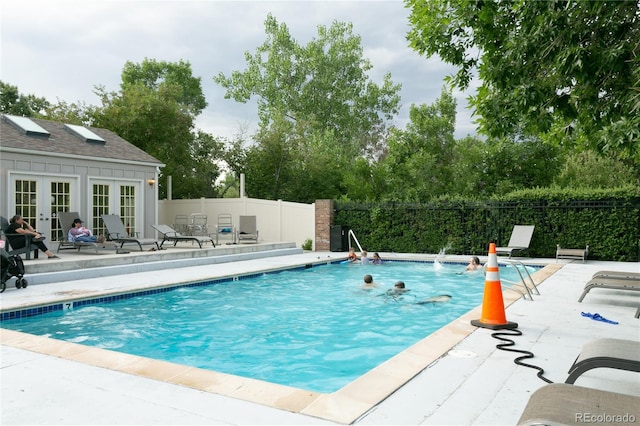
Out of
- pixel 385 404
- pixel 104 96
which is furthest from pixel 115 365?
pixel 104 96

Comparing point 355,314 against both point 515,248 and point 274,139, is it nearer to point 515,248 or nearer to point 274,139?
point 515,248

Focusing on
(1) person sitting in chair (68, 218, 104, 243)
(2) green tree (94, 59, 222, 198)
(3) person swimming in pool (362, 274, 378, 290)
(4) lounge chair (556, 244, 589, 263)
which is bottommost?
(3) person swimming in pool (362, 274, 378, 290)

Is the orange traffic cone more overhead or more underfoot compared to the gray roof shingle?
more underfoot

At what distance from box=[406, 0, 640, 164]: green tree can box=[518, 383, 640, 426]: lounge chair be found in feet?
6.29

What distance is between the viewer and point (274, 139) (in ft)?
74.6

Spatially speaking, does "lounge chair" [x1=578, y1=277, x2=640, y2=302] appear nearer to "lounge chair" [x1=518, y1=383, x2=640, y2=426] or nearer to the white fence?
"lounge chair" [x1=518, y1=383, x2=640, y2=426]

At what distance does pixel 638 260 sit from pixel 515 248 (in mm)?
3254

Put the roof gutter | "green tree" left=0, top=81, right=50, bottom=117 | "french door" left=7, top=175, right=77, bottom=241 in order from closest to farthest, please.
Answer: the roof gutter < "french door" left=7, top=175, right=77, bottom=241 < "green tree" left=0, top=81, right=50, bottom=117

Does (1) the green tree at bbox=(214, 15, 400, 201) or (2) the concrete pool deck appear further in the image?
(1) the green tree at bbox=(214, 15, 400, 201)

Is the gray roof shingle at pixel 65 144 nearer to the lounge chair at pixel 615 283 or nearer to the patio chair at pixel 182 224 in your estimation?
the patio chair at pixel 182 224

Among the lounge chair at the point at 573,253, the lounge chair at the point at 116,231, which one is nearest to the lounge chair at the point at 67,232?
the lounge chair at the point at 116,231

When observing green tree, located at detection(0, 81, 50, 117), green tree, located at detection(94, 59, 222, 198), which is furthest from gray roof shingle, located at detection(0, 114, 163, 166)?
green tree, located at detection(0, 81, 50, 117)

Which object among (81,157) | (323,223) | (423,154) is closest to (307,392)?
(81,157)

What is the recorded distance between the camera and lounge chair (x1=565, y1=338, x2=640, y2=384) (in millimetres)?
2639
